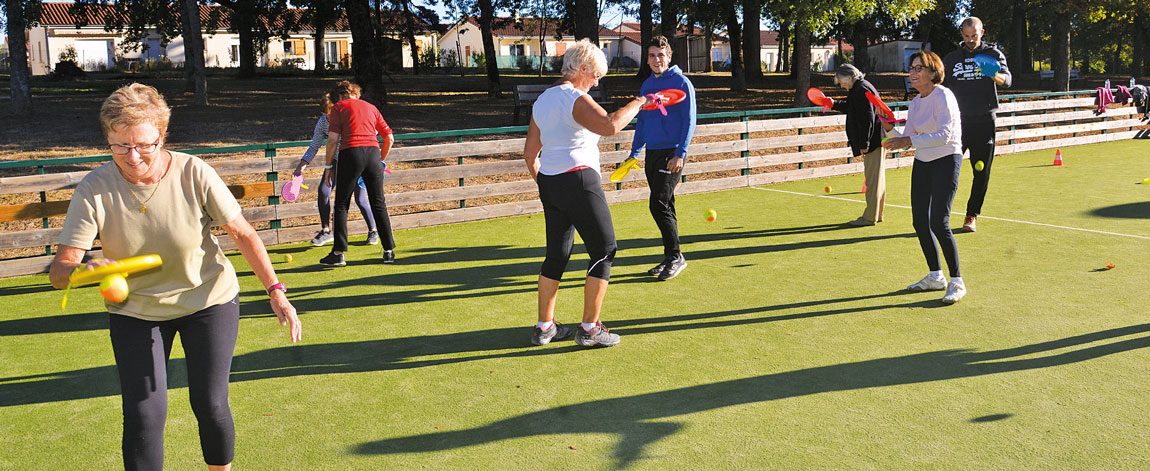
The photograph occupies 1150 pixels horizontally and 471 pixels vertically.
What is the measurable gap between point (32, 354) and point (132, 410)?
3.47 m

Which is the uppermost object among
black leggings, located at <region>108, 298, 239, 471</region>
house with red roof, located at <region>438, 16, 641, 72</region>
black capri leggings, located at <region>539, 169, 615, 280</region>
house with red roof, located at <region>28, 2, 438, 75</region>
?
house with red roof, located at <region>438, 16, 641, 72</region>

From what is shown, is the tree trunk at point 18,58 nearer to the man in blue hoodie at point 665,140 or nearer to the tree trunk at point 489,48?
the tree trunk at point 489,48

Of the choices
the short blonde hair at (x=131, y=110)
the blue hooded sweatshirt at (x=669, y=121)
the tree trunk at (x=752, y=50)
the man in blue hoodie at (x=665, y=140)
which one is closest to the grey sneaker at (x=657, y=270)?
the man in blue hoodie at (x=665, y=140)

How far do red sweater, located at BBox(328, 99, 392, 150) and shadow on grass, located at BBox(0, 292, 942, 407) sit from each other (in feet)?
9.59

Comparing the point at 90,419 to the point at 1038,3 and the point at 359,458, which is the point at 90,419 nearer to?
the point at 359,458

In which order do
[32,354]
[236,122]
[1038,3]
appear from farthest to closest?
[1038,3] < [236,122] < [32,354]

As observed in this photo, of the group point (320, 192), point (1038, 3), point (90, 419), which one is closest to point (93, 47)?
point (1038, 3)

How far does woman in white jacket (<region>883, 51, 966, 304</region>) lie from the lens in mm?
6574

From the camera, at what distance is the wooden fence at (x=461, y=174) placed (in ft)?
28.6

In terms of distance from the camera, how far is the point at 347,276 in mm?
8375

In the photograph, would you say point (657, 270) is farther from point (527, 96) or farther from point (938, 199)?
point (527, 96)

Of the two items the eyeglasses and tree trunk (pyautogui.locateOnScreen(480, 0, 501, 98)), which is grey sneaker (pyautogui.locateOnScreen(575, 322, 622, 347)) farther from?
tree trunk (pyautogui.locateOnScreen(480, 0, 501, 98))

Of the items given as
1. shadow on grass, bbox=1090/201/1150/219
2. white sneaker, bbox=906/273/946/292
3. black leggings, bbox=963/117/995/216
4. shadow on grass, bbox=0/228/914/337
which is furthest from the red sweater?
shadow on grass, bbox=1090/201/1150/219

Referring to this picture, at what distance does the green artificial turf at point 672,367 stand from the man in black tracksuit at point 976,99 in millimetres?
641
